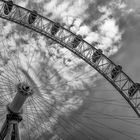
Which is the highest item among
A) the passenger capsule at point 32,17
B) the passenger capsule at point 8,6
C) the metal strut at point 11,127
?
the passenger capsule at point 32,17

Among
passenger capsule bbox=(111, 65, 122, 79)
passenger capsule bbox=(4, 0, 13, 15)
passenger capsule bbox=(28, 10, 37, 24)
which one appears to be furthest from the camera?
passenger capsule bbox=(111, 65, 122, 79)

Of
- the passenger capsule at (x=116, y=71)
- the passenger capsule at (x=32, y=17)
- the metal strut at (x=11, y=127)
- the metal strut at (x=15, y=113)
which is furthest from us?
the passenger capsule at (x=116, y=71)

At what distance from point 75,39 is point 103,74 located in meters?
5.78

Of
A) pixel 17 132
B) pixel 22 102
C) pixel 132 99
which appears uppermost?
pixel 132 99

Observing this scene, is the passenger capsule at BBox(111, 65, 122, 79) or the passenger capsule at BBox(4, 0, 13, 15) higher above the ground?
the passenger capsule at BBox(111, 65, 122, 79)

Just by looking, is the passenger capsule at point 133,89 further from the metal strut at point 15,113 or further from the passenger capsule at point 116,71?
the metal strut at point 15,113

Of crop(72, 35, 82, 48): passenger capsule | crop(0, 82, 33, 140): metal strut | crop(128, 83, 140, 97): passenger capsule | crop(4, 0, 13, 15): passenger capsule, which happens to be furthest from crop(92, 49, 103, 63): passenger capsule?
crop(4, 0, 13, 15): passenger capsule

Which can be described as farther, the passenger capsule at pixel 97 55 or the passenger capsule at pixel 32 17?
the passenger capsule at pixel 97 55

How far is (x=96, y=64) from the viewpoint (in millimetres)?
32188

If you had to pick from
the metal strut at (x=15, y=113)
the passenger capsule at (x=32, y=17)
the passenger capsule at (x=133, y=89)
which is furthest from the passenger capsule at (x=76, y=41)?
the metal strut at (x=15, y=113)

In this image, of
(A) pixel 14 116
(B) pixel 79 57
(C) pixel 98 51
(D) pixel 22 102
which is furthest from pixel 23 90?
(C) pixel 98 51

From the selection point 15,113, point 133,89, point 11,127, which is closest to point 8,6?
point 15,113

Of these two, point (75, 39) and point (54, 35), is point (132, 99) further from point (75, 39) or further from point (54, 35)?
point (54, 35)

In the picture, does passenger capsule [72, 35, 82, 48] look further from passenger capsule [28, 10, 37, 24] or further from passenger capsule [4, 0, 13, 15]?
passenger capsule [4, 0, 13, 15]
